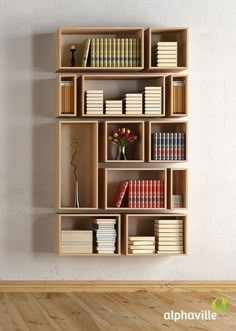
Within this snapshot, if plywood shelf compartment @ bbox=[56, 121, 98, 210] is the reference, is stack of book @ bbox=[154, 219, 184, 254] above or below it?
below

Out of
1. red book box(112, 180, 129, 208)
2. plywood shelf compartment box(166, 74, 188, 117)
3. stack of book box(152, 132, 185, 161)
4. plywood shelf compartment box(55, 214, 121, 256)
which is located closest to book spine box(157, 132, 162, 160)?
stack of book box(152, 132, 185, 161)

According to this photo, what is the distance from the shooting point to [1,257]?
22.4 ft

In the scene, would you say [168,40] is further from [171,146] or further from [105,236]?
[105,236]

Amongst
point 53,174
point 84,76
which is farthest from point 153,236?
point 84,76

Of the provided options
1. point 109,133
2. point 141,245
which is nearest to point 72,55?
point 109,133

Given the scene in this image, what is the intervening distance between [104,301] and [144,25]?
7.30 feet

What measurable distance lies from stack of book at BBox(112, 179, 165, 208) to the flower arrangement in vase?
23 cm

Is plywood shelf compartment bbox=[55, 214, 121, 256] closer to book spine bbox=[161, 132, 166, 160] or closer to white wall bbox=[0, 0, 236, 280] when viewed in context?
white wall bbox=[0, 0, 236, 280]

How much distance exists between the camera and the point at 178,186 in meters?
6.90

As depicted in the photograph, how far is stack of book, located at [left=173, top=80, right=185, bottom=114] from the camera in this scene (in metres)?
6.73

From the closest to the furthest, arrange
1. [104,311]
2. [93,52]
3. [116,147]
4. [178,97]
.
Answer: [104,311]
[93,52]
[178,97]
[116,147]

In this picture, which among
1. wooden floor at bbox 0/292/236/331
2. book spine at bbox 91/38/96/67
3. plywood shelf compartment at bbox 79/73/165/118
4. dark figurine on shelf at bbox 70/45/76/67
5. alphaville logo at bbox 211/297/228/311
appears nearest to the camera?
wooden floor at bbox 0/292/236/331

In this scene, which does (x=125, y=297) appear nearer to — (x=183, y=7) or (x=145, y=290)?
(x=145, y=290)

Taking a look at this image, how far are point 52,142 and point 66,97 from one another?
1.33ft
